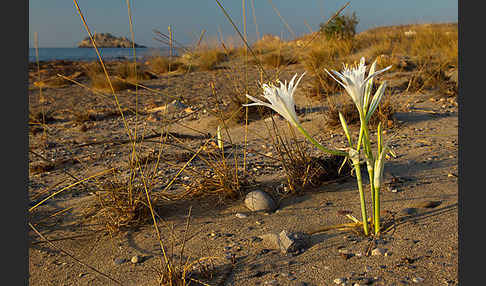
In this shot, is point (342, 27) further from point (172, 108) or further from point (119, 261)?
point (119, 261)

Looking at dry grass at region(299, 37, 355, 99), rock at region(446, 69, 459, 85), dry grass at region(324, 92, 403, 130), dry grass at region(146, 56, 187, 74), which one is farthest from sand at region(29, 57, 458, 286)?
dry grass at region(146, 56, 187, 74)

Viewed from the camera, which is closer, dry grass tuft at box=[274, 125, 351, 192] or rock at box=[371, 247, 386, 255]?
rock at box=[371, 247, 386, 255]

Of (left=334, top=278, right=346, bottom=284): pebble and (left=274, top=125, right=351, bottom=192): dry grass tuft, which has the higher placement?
(left=274, top=125, right=351, bottom=192): dry grass tuft

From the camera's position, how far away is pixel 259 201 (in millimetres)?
1979

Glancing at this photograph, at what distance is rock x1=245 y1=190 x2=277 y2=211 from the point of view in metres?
1.98

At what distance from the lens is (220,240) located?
1779mm

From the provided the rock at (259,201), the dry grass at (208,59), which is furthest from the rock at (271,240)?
the dry grass at (208,59)

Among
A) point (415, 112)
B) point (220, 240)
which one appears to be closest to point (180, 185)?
point (220, 240)

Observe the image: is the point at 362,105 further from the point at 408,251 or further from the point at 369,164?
the point at 408,251

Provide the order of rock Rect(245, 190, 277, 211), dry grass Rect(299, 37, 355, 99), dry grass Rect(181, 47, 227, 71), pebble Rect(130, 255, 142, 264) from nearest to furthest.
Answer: pebble Rect(130, 255, 142, 264) → rock Rect(245, 190, 277, 211) → dry grass Rect(299, 37, 355, 99) → dry grass Rect(181, 47, 227, 71)

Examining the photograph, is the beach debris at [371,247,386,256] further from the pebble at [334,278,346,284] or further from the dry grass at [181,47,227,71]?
the dry grass at [181,47,227,71]

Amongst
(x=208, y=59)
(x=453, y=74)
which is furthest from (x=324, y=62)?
(x=208, y=59)

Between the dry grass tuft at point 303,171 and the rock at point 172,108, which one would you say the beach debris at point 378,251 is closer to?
the dry grass tuft at point 303,171

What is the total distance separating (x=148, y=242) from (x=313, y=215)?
0.88m
